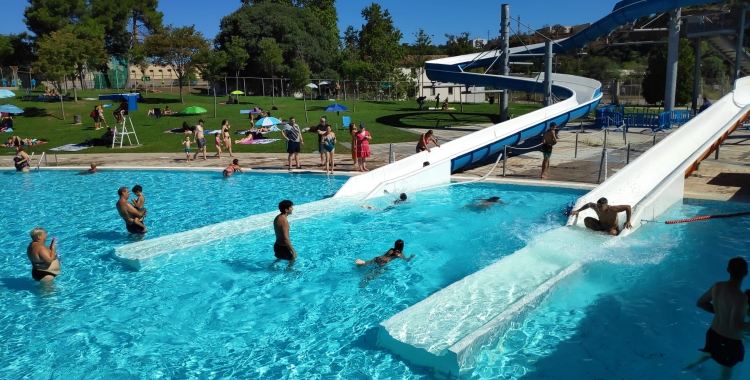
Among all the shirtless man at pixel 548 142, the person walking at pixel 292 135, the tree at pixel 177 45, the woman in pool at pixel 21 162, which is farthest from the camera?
the tree at pixel 177 45

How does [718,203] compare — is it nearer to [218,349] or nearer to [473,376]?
[473,376]

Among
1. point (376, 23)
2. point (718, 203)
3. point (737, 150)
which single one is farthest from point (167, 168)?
point (376, 23)

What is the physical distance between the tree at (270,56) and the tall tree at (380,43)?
8.47m

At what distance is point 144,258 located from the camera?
854 centimetres

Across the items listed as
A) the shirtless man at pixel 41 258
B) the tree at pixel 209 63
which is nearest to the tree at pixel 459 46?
the tree at pixel 209 63

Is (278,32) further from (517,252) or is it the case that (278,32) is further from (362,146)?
(517,252)

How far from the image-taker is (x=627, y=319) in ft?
22.0

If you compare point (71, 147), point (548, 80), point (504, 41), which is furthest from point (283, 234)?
point (504, 41)

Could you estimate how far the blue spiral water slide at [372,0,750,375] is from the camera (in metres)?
5.79

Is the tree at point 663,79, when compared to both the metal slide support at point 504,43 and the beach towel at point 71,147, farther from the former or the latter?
the beach towel at point 71,147

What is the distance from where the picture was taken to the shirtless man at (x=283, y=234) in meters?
7.84

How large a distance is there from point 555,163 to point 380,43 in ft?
132

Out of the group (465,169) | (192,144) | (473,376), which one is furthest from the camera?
(192,144)

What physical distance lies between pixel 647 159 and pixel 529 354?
793cm
